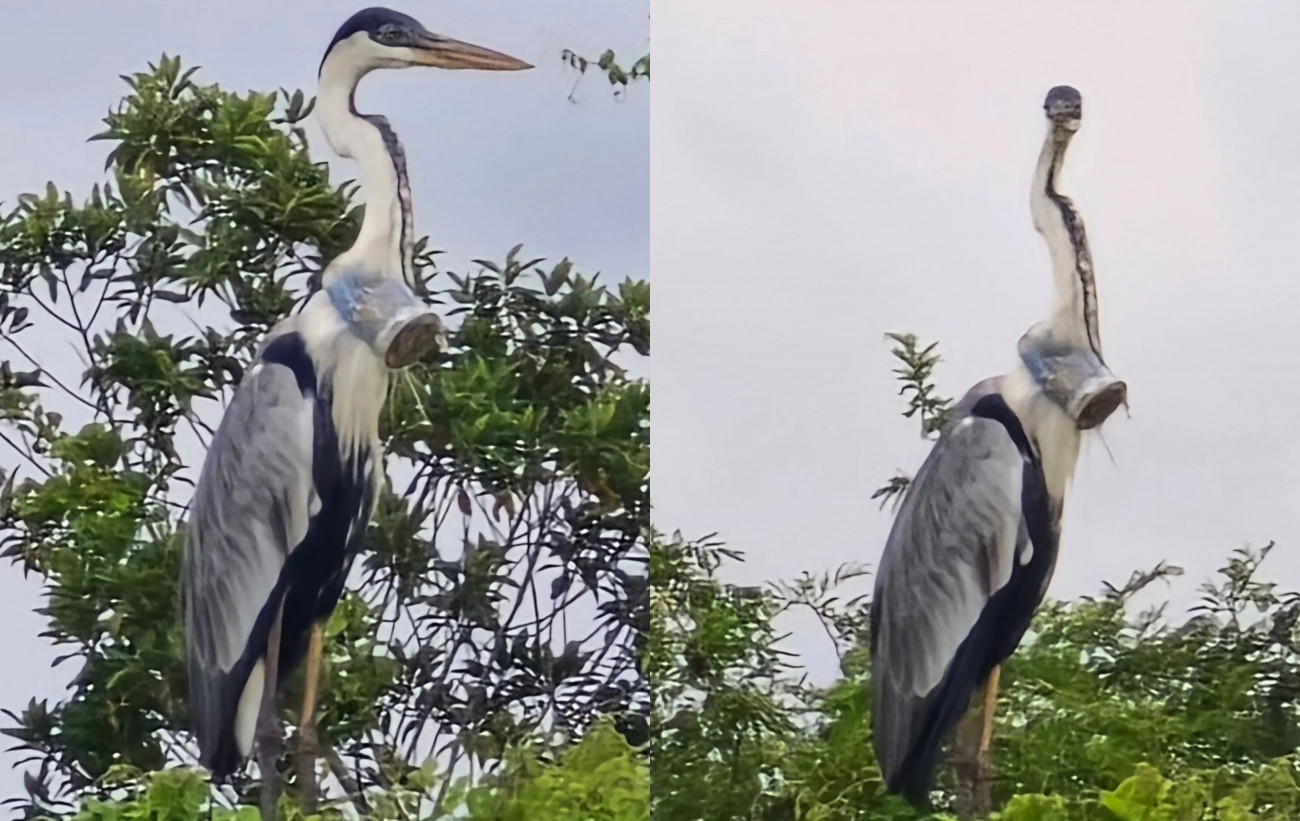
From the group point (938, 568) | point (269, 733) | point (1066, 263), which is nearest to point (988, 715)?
point (938, 568)

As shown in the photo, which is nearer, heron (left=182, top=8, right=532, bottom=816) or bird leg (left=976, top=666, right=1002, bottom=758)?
heron (left=182, top=8, right=532, bottom=816)

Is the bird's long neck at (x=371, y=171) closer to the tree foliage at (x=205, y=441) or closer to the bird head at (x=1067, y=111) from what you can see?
→ the tree foliage at (x=205, y=441)

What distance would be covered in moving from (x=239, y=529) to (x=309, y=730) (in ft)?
1.18

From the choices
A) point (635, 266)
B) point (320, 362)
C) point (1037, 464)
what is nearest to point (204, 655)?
point (320, 362)

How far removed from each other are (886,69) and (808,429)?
673 millimetres

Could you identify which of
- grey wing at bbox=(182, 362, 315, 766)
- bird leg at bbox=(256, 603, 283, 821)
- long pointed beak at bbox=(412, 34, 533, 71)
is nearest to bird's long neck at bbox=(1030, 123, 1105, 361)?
long pointed beak at bbox=(412, 34, 533, 71)

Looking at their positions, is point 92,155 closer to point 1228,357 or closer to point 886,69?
point 886,69

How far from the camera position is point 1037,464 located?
3.06m

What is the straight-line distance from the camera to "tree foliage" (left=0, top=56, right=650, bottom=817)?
2865 mm

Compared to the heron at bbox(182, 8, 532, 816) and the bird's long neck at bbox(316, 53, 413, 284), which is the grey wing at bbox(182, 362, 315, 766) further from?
the bird's long neck at bbox(316, 53, 413, 284)

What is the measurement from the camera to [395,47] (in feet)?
9.89

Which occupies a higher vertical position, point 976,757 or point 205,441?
point 205,441

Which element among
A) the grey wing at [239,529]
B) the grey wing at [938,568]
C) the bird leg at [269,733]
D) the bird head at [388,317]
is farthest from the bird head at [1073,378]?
the bird leg at [269,733]

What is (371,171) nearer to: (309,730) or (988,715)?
(309,730)
